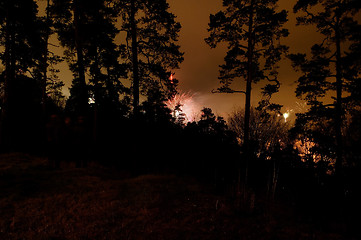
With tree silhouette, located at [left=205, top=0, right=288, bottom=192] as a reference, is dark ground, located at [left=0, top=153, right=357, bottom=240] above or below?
below

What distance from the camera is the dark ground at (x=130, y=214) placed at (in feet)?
13.5


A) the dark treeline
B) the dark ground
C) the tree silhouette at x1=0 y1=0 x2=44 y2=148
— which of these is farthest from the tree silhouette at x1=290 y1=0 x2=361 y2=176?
the tree silhouette at x1=0 y1=0 x2=44 y2=148

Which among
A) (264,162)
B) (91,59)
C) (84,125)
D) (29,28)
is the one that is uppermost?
(29,28)

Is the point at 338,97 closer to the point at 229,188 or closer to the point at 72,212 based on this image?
the point at 229,188

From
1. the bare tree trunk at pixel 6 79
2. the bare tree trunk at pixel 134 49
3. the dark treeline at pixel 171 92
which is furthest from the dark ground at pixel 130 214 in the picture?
the bare tree trunk at pixel 6 79

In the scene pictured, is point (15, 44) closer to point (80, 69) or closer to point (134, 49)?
point (80, 69)

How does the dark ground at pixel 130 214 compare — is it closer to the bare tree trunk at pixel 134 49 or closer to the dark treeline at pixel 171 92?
the dark treeline at pixel 171 92

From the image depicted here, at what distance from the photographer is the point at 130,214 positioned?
4836 mm

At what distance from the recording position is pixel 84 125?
8.45m

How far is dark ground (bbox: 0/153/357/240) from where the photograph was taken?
13.5 feet

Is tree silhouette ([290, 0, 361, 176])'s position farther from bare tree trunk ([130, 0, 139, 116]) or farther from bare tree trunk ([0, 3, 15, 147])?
bare tree trunk ([0, 3, 15, 147])

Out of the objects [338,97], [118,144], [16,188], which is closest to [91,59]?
[118,144]

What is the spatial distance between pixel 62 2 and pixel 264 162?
13.8 metres

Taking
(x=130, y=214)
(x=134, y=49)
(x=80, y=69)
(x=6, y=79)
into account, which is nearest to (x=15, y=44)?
(x=6, y=79)
